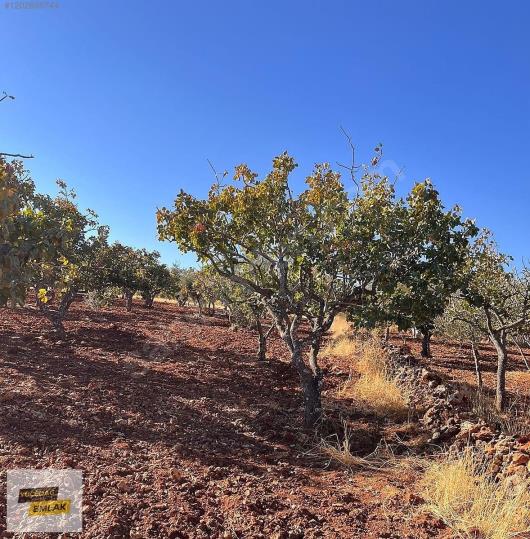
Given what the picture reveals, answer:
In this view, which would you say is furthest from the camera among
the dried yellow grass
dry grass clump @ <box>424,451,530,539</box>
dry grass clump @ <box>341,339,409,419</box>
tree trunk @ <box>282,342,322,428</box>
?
dry grass clump @ <box>341,339,409,419</box>

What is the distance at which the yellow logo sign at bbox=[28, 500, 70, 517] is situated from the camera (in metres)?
4.71

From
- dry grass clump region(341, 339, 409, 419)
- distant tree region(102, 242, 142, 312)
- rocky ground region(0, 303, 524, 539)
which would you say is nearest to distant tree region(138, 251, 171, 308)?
distant tree region(102, 242, 142, 312)

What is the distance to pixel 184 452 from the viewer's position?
6.71 meters

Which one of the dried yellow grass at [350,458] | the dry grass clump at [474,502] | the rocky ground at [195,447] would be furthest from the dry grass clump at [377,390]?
the dry grass clump at [474,502]

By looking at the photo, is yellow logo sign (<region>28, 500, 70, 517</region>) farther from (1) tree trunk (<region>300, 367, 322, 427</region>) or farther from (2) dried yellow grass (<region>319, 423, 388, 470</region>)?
(1) tree trunk (<region>300, 367, 322, 427</region>)

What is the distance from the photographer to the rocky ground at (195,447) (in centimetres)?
476

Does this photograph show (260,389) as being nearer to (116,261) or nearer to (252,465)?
(252,465)

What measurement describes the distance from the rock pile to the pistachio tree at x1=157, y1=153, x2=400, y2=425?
8.02ft

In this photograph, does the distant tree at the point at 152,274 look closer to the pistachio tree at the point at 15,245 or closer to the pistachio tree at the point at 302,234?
the pistachio tree at the point at 302,234

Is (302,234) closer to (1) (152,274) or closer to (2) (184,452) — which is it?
(2) (184,452)

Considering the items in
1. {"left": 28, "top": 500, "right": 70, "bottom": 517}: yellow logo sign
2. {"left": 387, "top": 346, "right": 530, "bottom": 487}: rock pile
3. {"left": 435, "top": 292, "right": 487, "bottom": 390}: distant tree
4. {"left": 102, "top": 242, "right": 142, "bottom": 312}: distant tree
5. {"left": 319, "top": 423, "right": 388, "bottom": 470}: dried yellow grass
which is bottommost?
{"left": 319, "top": 423, "right": 388, "bottom": 470}: dried yellow grass

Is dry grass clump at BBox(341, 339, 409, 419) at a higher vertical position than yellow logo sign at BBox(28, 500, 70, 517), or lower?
higher

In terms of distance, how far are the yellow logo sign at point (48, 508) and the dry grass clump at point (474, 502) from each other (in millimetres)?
4454

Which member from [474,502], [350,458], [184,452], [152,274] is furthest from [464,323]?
[152,274]
